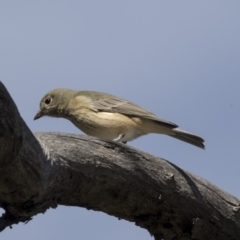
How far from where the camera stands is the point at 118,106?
33.2 ft

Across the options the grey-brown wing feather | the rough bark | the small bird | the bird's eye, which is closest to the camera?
the rough bark

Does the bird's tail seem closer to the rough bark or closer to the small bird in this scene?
the small bird

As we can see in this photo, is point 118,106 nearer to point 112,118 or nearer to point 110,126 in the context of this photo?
point 112,118

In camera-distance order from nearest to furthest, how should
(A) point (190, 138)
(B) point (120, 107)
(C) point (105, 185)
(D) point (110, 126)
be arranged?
(C) point (105, 185)
(A) point (190, 138)
(D) point (110, 126)
(B) point (120, 107)

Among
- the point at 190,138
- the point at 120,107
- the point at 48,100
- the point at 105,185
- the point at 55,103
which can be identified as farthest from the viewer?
the point at 48,100

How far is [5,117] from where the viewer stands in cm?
432

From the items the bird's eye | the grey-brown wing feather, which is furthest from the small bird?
the bird's eye

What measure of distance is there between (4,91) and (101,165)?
1.47 m

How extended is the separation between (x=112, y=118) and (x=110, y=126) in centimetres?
19

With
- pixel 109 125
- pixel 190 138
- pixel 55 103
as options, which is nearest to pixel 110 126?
pixel 109 125

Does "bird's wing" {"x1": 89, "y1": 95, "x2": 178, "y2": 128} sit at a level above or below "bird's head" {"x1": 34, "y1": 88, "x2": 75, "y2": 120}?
above

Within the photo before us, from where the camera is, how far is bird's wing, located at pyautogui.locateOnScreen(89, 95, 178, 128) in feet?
31.8

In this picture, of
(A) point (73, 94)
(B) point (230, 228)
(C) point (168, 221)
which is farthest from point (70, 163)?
(A) point (73, 94)

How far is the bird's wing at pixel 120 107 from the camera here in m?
9.68
